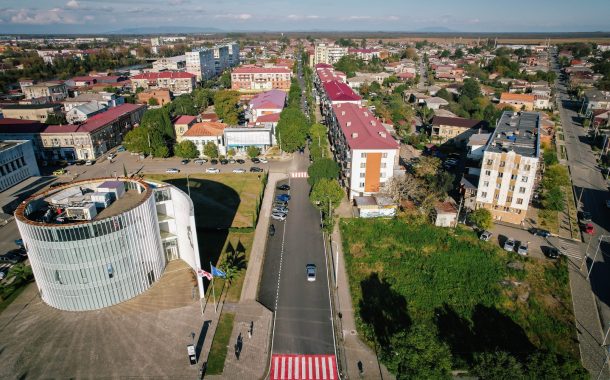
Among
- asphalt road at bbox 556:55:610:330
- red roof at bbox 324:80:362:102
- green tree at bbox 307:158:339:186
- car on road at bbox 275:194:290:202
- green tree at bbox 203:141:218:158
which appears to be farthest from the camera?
red roof at bbox 324:80:362:102

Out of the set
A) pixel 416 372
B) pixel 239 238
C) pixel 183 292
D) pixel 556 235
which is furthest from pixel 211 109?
pixel 416 372

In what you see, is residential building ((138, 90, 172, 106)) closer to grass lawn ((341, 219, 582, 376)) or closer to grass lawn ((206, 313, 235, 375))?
grass lawn ((341, 219, 582, 376))

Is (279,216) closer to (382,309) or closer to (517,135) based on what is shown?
(382,309)

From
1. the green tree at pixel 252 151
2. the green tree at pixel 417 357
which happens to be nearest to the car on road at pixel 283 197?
the green tree at pixel 252 151

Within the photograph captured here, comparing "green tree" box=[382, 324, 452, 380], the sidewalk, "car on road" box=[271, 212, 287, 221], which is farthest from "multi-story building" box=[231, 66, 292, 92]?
"green tree" box=[382, 324, 452, 380]

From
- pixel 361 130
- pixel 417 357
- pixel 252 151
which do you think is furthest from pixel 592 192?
pixel 252 151
